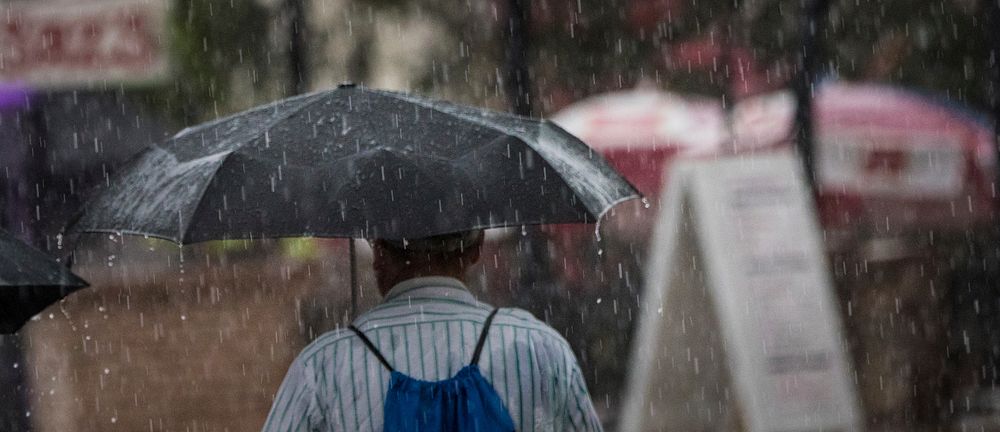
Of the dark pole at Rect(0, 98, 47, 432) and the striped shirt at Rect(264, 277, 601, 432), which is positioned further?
the dark pole at Rect(0, 98, 47, 432)

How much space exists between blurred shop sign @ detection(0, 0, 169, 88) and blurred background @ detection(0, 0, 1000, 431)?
11 mm

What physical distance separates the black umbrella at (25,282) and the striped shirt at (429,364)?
2.02 ft

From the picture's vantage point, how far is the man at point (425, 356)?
3162 millimetres

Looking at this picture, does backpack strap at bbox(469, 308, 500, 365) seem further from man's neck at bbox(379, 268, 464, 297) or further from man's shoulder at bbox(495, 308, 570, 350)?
man's neck at bbox(379, 268, 464, 297)

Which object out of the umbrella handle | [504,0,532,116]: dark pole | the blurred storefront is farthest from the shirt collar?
the blurred storefront

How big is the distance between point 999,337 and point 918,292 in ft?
4.03

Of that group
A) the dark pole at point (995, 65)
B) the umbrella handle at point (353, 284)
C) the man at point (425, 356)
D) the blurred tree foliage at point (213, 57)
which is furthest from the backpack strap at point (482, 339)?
the dark pole at point (995, 65)

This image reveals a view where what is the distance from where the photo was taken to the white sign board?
7840 millimetres

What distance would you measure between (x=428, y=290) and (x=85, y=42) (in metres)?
4.27

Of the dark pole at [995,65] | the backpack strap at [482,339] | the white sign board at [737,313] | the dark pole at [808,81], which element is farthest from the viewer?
the dark pole at [995,65]

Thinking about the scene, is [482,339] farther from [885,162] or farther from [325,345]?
[885,162]

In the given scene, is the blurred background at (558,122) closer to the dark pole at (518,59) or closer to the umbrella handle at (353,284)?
the dark pole at (518,59)

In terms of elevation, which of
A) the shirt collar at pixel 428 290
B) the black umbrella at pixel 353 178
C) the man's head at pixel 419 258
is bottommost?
the shirt collar at pixel 428 290

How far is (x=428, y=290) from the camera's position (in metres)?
3.30
